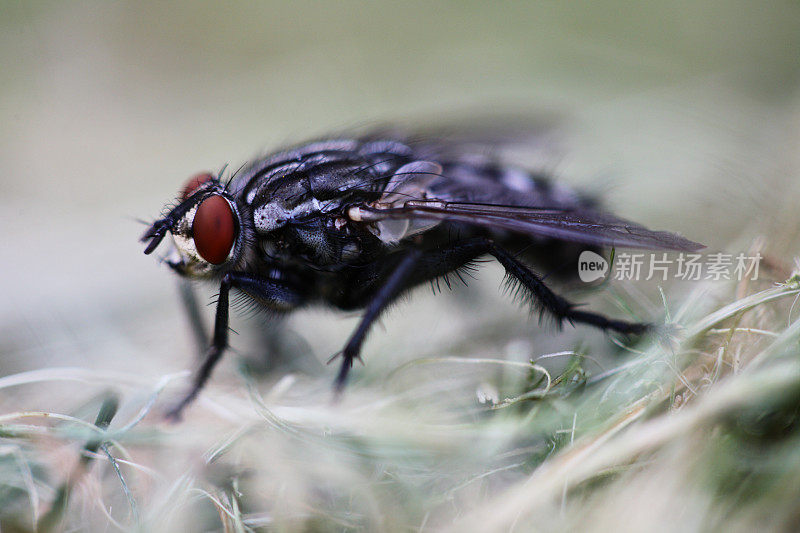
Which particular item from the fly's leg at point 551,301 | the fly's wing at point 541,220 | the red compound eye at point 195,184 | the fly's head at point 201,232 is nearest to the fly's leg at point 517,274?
the fly's leg at point 551,301

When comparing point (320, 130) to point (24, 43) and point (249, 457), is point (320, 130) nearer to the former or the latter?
point (24, 43)

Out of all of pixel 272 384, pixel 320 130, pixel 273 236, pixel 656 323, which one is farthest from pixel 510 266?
pixel 320 130

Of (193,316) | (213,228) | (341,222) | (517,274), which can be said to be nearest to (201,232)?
(213,228)

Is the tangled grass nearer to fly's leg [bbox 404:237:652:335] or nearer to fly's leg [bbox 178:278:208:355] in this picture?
fly's leg [bbox 404:237:652:335]

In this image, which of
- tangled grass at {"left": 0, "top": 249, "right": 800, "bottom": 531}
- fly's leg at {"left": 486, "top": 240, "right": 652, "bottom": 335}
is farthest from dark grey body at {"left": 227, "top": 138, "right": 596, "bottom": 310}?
tangled grass at {"left": 0, "top": 249, "right": 800, "bottom": 531}

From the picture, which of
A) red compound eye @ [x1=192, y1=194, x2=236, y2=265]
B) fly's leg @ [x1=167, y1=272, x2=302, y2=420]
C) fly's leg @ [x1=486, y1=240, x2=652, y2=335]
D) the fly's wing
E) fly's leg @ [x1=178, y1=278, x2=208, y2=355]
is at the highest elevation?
the fly's wing

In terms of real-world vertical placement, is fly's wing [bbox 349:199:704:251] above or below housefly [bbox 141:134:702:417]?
above

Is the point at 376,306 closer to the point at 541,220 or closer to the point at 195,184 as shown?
the point at 541,220
